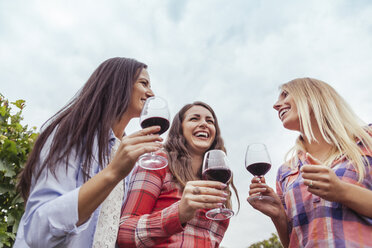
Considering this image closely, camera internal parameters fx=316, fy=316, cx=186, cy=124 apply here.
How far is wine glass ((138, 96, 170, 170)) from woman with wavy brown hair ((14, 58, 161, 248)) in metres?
0.28

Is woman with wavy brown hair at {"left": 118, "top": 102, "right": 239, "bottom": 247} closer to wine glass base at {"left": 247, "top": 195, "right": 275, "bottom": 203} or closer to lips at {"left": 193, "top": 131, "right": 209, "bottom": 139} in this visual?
lips at {"left": 193, "top": 131, "right": 209, "bottom": 139}

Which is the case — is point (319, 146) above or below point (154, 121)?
above

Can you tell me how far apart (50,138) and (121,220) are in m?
0.99

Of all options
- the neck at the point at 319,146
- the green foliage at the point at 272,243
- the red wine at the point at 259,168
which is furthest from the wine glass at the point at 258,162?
the green foliage at the point at 272,243

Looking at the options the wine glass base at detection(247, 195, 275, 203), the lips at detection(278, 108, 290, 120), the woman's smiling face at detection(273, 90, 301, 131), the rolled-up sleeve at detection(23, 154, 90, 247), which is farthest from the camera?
the lips at detection(278, 108, 290, 120)

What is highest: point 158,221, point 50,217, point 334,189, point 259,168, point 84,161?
point 259,168

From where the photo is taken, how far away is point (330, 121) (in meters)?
3.14

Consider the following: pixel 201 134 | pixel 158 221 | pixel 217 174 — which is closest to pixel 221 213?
pixel 217 174

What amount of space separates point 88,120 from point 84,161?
0.33 meters

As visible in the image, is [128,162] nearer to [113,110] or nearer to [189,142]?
[113,110]

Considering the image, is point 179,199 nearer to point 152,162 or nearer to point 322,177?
point 152,162

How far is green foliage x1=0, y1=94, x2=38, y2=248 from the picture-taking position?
3.71m

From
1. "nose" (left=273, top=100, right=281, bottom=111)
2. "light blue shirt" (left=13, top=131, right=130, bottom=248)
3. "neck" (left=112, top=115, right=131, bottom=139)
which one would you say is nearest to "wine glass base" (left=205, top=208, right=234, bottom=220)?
"light blue shirt" (left=13, top=131, right=130, bottom=248)

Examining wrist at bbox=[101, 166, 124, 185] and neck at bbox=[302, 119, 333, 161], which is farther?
neck at bbox=[302, 119, 333, 161]
